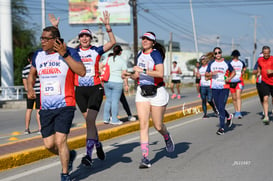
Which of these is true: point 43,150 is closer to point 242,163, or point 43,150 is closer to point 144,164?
point 144,164

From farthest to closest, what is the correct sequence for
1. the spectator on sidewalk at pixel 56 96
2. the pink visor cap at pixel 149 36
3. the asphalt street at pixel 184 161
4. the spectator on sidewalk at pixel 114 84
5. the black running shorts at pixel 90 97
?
the spectator on sidewalk at pixel 114 84
the black running shorts at pixel 90 97
the pink visor cap at pixel 149 36
the asphalt street at pixel 184 161
the spectator on sidewalk at pixel 56 96

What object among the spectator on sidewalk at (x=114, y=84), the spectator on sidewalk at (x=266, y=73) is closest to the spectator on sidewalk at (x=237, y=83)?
the spectator on sidewalk at (x=266, y=73)

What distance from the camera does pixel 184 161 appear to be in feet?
24.0

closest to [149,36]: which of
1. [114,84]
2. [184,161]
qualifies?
[184,161]

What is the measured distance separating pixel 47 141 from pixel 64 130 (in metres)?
0.25

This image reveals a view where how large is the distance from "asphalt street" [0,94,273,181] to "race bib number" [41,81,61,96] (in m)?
1.25

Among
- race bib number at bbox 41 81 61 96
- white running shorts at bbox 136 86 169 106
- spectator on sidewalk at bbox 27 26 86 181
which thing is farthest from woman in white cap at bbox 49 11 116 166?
race bib number at bbox 41 81 61 96

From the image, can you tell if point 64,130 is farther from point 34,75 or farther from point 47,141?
point 34,75

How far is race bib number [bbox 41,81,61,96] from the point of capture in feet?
18.8

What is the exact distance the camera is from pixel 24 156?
24.6 feet

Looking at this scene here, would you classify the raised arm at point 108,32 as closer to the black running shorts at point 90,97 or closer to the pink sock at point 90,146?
the black running shorts at point 90,97

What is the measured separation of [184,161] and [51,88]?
259 cm

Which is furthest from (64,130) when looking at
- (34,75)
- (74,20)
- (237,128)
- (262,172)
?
(74,20)

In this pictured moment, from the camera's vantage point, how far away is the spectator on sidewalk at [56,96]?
565 centimetres
